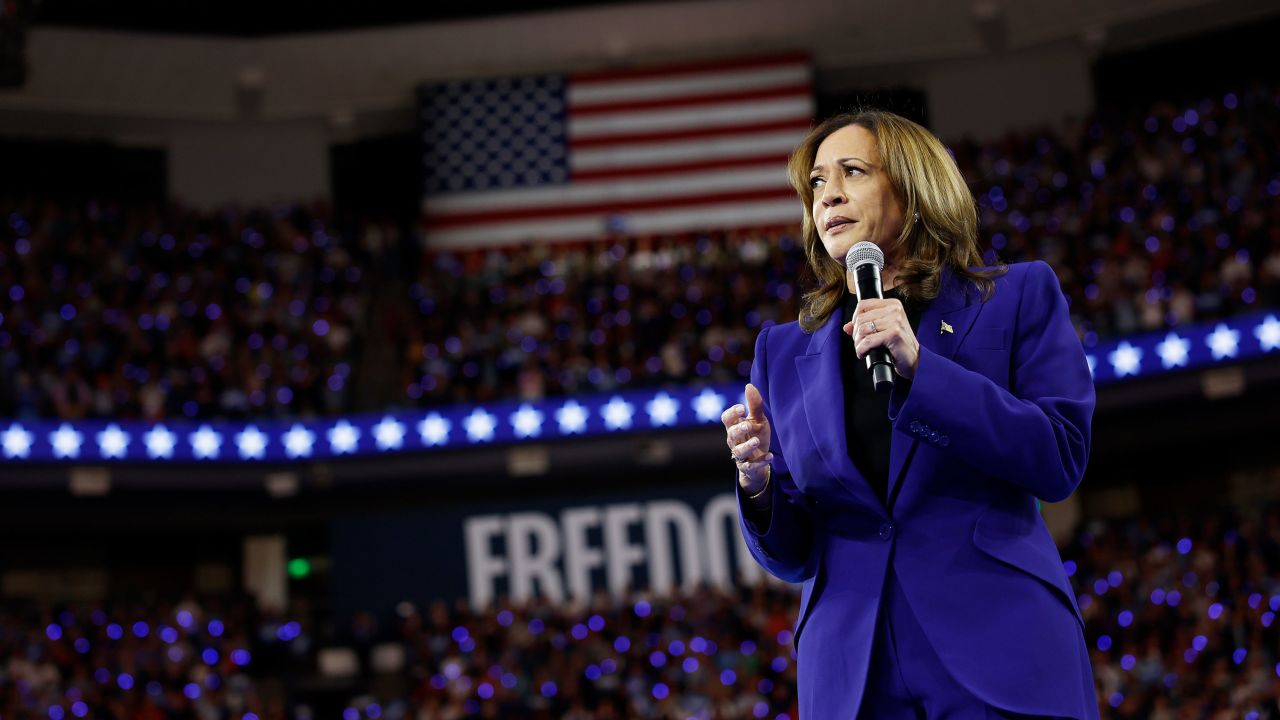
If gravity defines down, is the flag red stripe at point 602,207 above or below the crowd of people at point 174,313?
above

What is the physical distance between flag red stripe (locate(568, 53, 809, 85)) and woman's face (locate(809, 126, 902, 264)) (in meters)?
20.7

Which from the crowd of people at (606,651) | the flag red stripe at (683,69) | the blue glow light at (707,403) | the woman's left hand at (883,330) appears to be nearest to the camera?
the woman's left hand at (883,330)

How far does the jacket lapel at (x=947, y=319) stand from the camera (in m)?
1.98

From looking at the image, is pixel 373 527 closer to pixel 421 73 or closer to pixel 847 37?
pixel 421 73

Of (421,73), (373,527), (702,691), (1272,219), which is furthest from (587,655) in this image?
(421,73)

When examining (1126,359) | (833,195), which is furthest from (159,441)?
(833,195)

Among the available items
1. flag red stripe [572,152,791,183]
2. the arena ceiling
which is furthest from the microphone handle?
the arena ceiling

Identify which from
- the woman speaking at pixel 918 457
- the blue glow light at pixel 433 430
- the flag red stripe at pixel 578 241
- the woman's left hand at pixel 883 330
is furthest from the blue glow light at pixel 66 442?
the woman's left hand at pixel 883 330

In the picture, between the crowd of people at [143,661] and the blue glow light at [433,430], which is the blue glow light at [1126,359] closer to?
the blue glow light at [433,430]

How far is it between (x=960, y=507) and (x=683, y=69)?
21.1m

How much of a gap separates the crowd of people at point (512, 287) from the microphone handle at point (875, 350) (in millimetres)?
14489

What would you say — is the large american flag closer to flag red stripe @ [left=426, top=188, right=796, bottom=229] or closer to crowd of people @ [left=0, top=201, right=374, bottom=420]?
flag red stripe @ [left=426, top=188, right=796, bottom=229]

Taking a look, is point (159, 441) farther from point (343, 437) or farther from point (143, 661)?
point (143, 661)

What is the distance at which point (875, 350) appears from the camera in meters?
1.81
